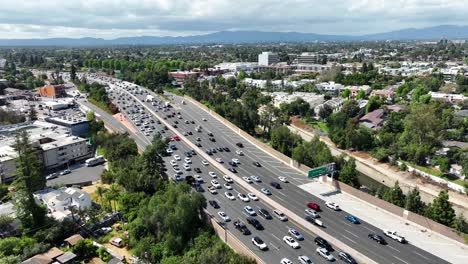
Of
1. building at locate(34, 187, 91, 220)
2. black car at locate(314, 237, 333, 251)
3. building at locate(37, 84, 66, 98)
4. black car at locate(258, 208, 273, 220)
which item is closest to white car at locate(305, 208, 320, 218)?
black car at locate(258, 208, 273, 220)

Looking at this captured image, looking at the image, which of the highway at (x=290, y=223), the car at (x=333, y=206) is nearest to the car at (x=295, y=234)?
the highway at (x=290, y=223)

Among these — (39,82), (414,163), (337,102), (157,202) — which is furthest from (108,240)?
(39,82)

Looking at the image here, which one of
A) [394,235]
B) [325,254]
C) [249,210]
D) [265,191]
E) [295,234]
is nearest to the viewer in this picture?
[325,254]

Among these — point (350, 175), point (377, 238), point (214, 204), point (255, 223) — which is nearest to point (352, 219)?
point (377, 238)

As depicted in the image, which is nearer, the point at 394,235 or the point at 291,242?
the point at 291,242

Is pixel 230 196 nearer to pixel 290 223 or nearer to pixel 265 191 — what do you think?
pixel 265 191

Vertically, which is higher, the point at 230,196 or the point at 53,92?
the point at 53,92
